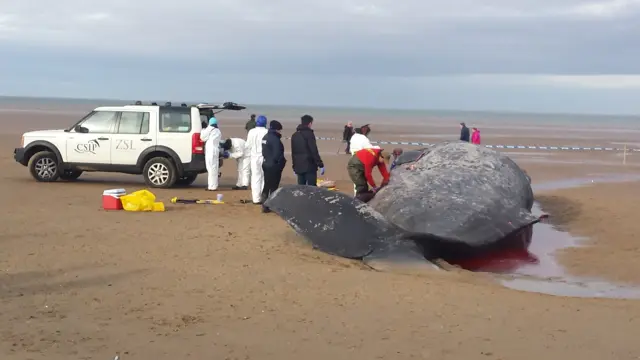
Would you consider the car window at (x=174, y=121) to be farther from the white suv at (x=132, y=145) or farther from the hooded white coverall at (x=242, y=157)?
the hooded white coverall at (x=242, y=157)

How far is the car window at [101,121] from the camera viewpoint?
17688 millimetres

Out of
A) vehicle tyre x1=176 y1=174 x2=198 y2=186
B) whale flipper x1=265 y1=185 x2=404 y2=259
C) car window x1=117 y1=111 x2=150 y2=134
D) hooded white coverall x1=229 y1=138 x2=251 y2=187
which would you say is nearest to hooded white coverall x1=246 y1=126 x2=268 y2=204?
hooded white coverall x1=229 y1=138 x2=251 y2=187

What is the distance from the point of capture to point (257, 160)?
15.3 m

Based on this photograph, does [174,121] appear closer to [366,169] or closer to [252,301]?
[366,169]

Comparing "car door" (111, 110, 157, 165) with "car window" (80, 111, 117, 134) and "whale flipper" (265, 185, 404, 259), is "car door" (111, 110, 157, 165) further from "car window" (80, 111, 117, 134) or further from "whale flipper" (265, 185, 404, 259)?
"whale flipper" (265, 185, 404, 259)

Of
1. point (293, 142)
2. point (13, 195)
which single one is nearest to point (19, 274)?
point (293, 142)

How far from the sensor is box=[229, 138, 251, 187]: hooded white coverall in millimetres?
17094

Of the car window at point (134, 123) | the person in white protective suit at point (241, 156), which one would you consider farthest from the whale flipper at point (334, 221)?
the car window at point (134, 123)

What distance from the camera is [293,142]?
46.5 ft

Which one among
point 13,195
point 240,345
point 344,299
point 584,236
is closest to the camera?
point 240,345

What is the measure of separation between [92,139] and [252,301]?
1081 centimetres

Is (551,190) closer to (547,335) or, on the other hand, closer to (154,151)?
(154,151)

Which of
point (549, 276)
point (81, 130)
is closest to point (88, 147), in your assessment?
point (81, 130)

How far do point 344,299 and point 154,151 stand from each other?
10296mm
